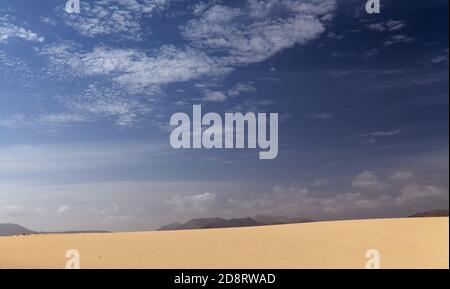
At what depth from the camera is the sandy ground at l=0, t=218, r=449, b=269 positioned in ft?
49.5

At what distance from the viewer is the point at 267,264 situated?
48.1 ft

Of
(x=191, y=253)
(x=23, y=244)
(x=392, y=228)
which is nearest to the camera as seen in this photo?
(x=191, y=253)

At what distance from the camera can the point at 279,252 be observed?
17094mm

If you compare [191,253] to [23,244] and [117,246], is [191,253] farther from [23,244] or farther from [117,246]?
[23,244]

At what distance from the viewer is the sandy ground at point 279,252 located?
15.1m

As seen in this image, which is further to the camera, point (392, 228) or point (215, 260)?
point (392, 228)
